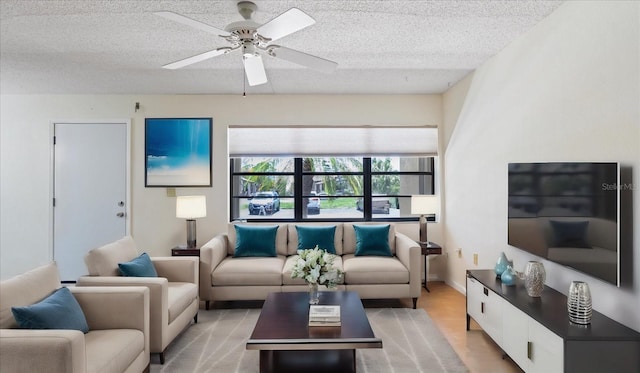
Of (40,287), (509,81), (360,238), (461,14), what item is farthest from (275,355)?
(509,81)

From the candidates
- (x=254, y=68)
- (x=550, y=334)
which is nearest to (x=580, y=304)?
(x=550, y=334)

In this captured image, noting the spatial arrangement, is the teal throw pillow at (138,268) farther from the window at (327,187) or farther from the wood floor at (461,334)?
the wood floor at (461,334)

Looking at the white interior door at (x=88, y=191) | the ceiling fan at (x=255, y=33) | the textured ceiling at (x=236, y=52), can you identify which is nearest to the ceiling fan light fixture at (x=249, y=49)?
the ceiling fan at (x=255, y=33)

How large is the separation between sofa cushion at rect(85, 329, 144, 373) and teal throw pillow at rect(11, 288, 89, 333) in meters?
0.13

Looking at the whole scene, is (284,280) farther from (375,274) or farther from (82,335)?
(82,335)

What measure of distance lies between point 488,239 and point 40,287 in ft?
12.3

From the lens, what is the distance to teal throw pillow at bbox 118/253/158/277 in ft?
10.1

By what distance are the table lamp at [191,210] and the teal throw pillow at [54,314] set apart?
86.2 inches

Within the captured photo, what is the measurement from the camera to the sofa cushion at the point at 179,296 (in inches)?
120

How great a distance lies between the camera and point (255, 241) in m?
4.50

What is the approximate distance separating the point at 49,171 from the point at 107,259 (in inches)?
115

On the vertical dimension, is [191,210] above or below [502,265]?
above

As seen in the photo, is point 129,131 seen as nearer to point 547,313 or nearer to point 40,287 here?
point 40,287

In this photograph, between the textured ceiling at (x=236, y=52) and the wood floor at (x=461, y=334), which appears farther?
the wood floor at (x=461, y=334)
